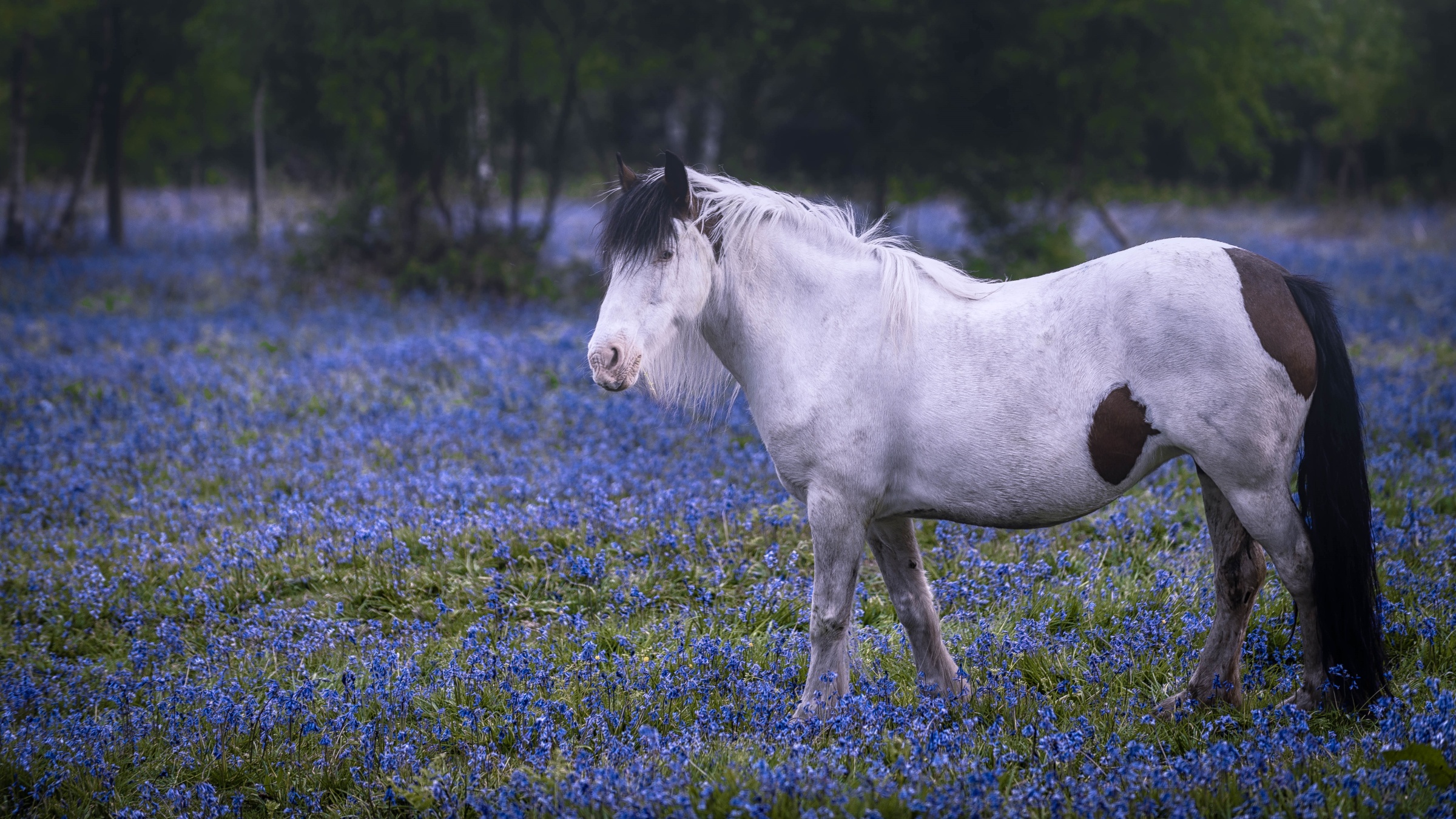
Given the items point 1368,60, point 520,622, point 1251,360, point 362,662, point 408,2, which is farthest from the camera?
point 1368,60

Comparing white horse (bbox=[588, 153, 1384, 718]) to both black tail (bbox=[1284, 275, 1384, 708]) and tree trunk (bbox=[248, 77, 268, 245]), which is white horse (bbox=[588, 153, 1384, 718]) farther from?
tree trunk (bbox=[248, 77, 268, 245])

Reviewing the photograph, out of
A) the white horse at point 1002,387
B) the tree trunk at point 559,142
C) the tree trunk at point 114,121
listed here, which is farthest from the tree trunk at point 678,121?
the white horse at point 1002,387

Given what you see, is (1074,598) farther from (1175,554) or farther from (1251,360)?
(1251,360)

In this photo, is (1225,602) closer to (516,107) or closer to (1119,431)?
(1119,431)

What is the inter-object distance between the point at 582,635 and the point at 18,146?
18.2 m

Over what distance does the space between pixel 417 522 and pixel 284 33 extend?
1307 centimetres

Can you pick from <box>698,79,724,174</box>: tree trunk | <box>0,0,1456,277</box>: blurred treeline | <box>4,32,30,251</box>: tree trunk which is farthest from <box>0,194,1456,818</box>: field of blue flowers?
<box>698,79,724,174</box>: tree trunk

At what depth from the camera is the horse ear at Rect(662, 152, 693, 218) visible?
335cm

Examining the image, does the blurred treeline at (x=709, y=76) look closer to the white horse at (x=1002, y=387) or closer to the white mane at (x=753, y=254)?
the white mane at (x=753, y=254)

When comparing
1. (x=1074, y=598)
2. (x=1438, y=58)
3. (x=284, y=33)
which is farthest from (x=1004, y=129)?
(x=1438, y=58)

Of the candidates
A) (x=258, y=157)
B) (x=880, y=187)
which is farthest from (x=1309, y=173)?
(x=258, y=157)

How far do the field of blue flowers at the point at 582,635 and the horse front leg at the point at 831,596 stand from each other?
0.53ft

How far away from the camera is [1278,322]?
3205mm

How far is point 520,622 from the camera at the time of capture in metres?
4.85
